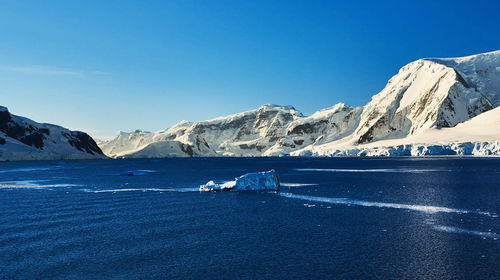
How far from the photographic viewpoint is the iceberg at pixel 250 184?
160 feet

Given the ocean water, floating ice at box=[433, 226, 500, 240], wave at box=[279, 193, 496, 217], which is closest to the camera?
the ocean water

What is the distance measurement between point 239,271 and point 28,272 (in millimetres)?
9117

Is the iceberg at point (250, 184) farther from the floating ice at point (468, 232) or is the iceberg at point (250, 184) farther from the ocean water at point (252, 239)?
the floating ice at point (468, 232)

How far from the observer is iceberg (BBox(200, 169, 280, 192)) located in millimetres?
48719

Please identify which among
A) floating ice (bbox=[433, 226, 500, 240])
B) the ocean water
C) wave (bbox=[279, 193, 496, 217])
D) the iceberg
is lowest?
the ocean water

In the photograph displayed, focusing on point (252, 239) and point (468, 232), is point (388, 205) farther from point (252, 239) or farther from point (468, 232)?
point (252, 239)

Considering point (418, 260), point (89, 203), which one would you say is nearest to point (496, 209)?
point (418, 260)

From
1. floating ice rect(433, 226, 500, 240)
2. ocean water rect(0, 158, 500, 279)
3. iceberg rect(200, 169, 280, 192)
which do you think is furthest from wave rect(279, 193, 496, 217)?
floating ice rect(433, 226, 500, 240)

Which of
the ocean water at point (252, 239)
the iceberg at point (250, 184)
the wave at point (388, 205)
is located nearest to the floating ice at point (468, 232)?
the ocean water at point (252, 239)

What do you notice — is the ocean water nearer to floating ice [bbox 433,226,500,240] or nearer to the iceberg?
floating ice [bbox 433,226,500,240]

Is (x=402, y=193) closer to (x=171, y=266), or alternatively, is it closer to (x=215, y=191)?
(x=215, y=191)

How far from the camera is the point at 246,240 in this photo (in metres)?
22.0

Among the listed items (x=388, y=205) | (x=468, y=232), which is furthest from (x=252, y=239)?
(x=388, y=205)

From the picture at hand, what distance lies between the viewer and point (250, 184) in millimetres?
49312
